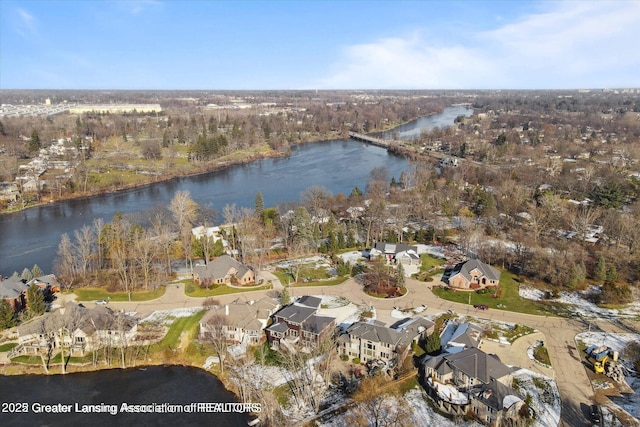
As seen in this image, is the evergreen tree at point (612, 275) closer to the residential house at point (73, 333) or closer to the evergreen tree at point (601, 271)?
the evergreen tree at point (601, 271)


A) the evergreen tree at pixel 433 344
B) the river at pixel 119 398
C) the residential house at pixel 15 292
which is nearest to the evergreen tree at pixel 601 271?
the evergreen tree at pixel 433 344

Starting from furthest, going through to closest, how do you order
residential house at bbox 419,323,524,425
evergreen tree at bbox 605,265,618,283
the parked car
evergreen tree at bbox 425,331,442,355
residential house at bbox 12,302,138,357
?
evergreen tree at bbox 605,265,618,283 < residential house at bbox 12,302,138,357 < evergreen tree at bbox 425,331,442,355 < residential house at bbox 419,323,524,425 < the parked car

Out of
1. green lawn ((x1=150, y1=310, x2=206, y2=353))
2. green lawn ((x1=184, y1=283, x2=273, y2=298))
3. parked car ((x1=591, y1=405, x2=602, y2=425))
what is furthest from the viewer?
green lawn ((x1=184, y1=283, x2=273, y2=298))

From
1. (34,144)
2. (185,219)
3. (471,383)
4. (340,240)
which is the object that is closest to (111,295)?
(185,219)

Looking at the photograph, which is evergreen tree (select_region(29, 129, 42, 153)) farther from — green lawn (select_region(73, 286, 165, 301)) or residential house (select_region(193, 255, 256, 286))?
residential house (select_region(193, 255, 256, 286))

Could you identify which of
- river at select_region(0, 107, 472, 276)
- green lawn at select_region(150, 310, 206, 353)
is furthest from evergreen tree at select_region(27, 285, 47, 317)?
river at select_region(0, 107, 472, 276)
